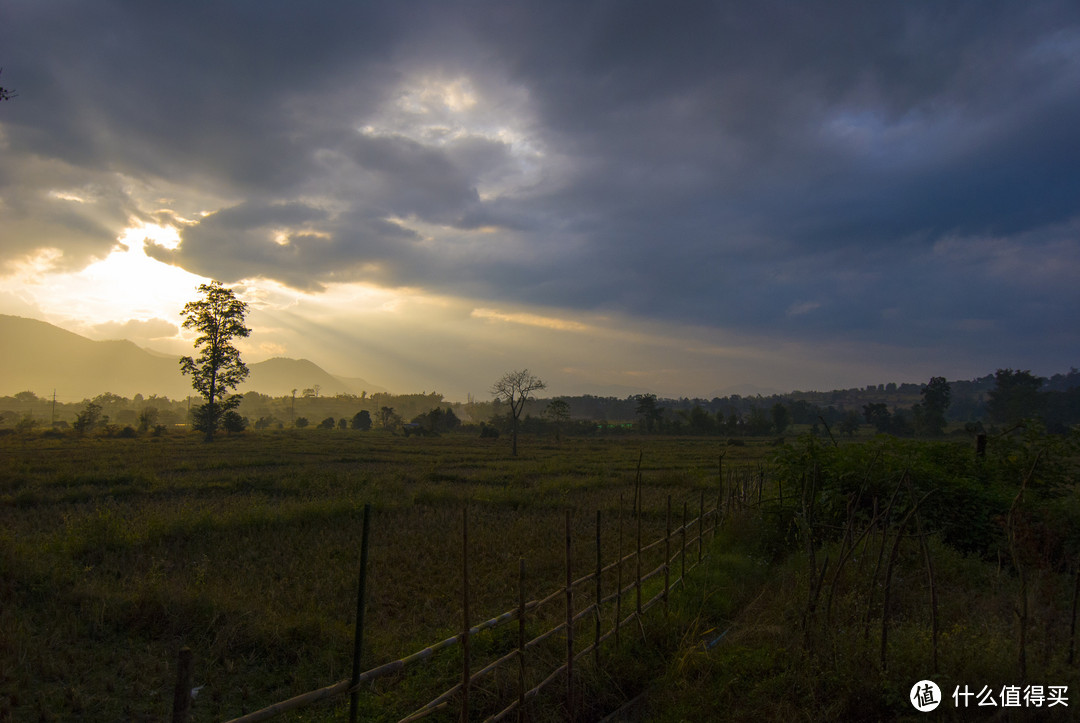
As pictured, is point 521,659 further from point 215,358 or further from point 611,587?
point 215,358

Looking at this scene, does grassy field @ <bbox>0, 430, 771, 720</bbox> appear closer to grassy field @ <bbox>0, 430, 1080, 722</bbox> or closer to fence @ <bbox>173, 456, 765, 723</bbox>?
grassy field @ <bbox>0, 430, 1080, 722</bbox>

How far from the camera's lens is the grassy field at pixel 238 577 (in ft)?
16.4

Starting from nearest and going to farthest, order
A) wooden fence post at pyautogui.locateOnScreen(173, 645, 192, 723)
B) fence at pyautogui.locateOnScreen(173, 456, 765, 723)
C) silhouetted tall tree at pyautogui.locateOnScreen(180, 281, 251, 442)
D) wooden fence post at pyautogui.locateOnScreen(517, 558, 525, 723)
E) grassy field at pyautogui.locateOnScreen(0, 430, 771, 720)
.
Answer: wooden fence post at pyautogui.locateOnScreen(173, 645, 192, 723) < fence at pyautogui.locateOnScreen(173, 456, 765, 723) < wooden fence post at pyautogui.locateOnScreen(517, 558, 525, 723) < grassy field at pyautogui.locateOnScreen(0, 430, 771, 720) < silhouetted tall tree at pyautogui.locateOnScreen(180, 281, 251, 442)

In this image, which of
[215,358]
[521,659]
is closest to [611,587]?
[521,659]

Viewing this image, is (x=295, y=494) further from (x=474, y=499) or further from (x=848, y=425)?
(x=848, y=425)

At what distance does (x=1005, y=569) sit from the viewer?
277 inches

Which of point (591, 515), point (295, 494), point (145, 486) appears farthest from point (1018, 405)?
point (145, 486)

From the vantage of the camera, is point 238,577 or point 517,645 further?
point 238,577

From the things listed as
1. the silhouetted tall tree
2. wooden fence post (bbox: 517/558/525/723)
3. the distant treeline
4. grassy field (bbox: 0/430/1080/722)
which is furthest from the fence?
the silhouetted tall tree

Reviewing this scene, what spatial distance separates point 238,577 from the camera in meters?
8.05

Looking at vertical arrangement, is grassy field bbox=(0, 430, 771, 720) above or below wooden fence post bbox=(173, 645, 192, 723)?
below

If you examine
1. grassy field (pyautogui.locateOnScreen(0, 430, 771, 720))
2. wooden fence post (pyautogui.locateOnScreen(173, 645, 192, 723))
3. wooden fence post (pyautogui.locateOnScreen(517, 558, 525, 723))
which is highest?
wooden fence post (pyautogui.locateOnScreen(173, 645, 192, 723))

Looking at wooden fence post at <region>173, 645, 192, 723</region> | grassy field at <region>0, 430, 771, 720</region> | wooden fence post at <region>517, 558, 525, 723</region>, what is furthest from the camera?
grassy field at <region>0, 430, 771, 720</region>

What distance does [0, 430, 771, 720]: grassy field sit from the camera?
16.4 ft
